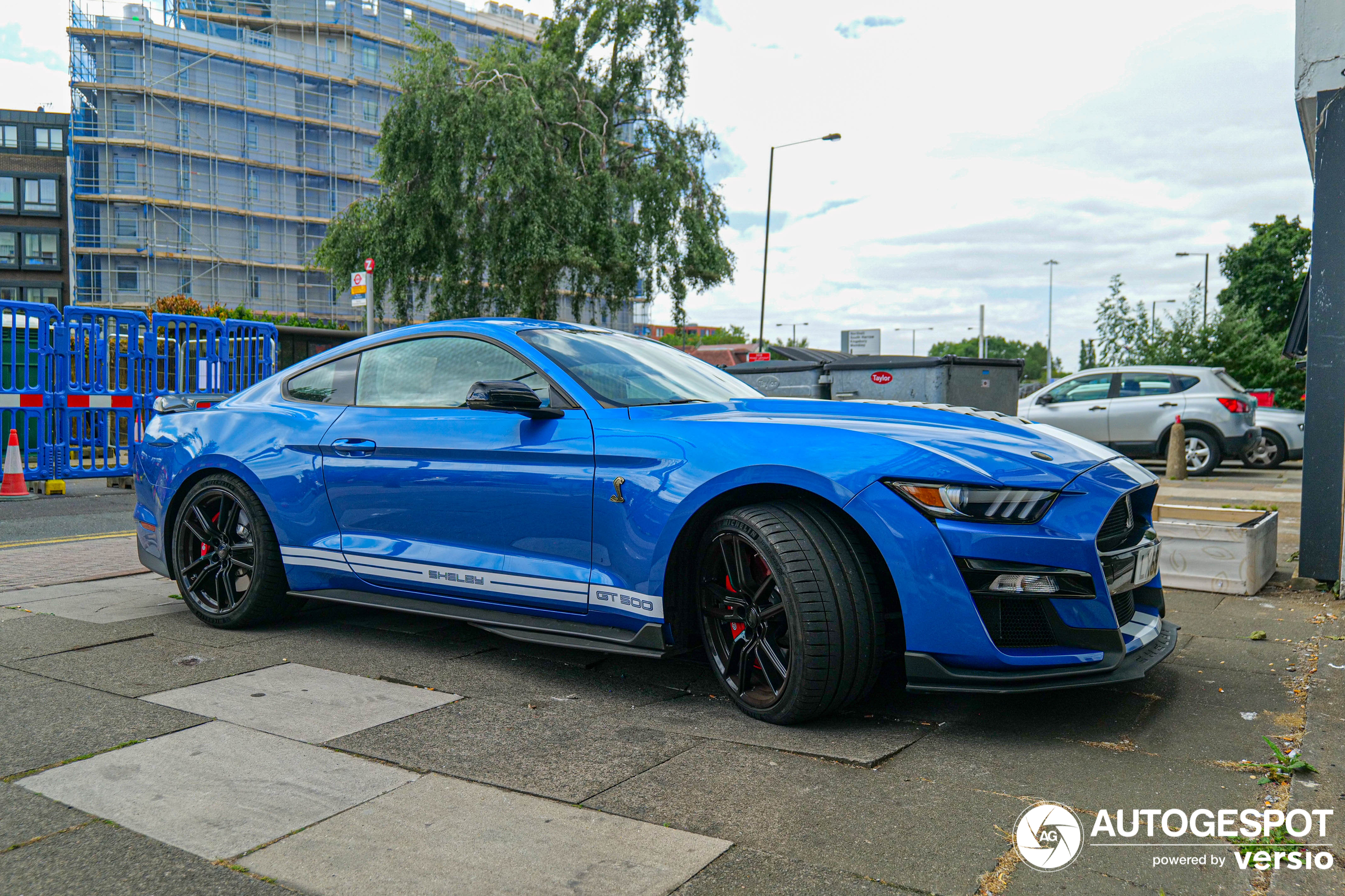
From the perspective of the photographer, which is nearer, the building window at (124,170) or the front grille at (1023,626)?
the front grille at (1023,626)

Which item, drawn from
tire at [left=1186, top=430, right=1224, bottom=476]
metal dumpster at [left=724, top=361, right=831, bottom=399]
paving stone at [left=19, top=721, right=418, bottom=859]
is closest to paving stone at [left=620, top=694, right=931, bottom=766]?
paving stone at [left=19, top=721, right=418, bottom=859]

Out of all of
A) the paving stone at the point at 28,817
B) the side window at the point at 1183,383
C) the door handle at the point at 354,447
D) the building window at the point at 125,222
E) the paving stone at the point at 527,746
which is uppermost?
the building window at the point at 125,222

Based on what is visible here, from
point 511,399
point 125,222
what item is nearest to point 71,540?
point 511,399

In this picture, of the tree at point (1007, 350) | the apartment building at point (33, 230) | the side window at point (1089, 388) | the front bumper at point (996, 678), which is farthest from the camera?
the tree at point (1007, 350)

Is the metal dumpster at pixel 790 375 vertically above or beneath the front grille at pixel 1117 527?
above

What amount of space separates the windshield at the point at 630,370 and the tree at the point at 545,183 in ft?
62.6

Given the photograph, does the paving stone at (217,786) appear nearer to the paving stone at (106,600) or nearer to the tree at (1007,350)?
the paving stone at (106,600)

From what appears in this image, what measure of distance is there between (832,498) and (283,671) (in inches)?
92.1

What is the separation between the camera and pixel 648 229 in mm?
25359

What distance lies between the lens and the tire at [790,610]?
3094 mm

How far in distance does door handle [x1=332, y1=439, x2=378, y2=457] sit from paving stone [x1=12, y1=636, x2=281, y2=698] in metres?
0.92

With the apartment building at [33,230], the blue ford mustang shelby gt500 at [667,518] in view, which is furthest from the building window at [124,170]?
the blue ford mustang shelby gt500 at [667,518]

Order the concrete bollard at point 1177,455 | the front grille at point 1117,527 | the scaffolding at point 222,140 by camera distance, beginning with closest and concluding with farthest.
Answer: the front grille at point 1117,527
the concrete bollard at point 1177,455
the scaffolding at point 222,140

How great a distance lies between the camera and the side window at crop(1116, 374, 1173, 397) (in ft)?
50.3
